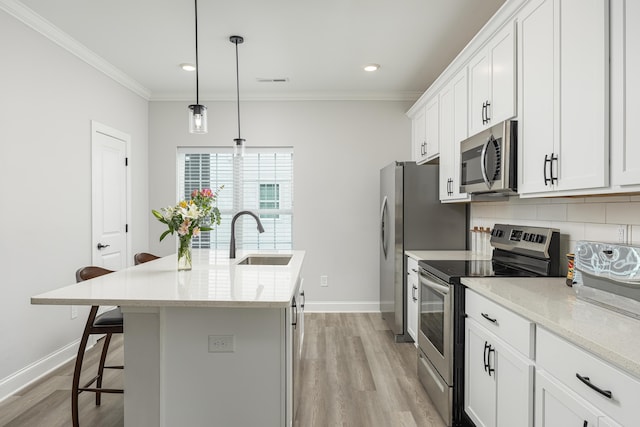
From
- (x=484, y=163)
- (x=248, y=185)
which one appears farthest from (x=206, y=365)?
(x=248, y=185)

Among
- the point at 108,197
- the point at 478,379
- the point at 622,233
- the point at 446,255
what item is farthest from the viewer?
the point at 108,197

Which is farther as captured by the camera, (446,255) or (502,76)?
(446,255)

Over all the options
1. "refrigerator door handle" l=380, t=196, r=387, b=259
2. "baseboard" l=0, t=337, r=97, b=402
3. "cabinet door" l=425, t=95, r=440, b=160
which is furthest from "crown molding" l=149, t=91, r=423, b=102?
"baseboard" l=0, t=337, r=97, b=402

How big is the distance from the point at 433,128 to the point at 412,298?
1.65m

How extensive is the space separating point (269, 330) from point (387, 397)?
4.18 feet

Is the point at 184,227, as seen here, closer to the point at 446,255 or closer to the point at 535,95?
the point at 535,95

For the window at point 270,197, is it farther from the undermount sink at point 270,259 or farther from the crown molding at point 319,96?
the undermount sink at point 270,259

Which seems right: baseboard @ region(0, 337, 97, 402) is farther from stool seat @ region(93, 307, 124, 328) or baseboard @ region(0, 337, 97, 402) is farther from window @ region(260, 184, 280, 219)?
window @ region(260, 184, 280, 219)

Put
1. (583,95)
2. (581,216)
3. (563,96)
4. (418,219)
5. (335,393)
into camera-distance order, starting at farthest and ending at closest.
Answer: (418,219)
(335,393)
(581,216)
(563,96)
(583,95)

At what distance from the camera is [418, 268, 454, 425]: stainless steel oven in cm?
218

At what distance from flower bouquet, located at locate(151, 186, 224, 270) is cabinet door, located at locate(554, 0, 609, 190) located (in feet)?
5.78

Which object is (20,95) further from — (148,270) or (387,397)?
(387,397)

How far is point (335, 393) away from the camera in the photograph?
263 centimetres

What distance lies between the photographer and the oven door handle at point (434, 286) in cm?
224
